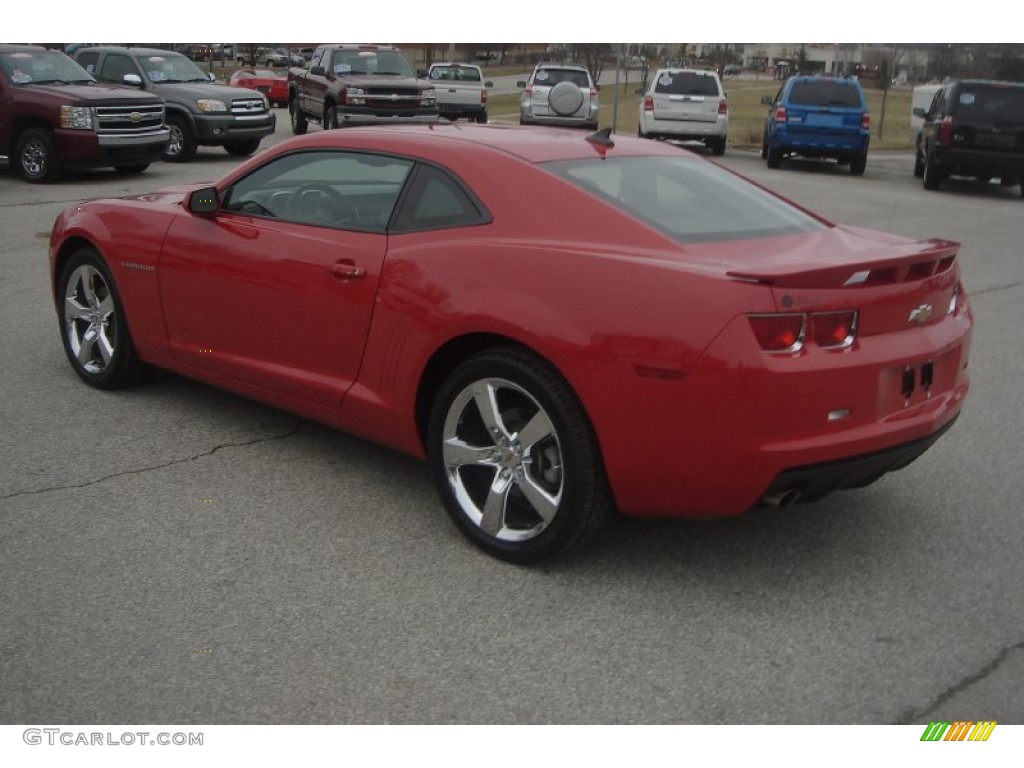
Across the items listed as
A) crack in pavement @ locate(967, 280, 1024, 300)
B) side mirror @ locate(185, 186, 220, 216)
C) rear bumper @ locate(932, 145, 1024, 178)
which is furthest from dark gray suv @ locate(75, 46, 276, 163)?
side mirror @ locate(185, 186, 220, 216)

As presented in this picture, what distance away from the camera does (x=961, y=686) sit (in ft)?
11.1

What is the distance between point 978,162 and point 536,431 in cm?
1687

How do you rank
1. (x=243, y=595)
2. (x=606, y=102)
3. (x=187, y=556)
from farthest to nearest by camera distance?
1. (x=606, y=102)
2. (x=187, y=556)
3. (x=243, y=595)

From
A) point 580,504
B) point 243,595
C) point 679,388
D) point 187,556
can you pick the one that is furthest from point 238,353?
point 679,388

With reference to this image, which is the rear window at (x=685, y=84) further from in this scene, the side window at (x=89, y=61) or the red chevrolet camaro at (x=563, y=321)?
the red chevrolet camaro at (x=563, y=321)

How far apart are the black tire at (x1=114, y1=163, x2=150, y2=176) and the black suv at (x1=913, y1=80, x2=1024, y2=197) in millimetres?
12310

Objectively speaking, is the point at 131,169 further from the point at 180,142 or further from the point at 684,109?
the point at 684,109

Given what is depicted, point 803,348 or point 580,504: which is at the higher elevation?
point 803,348

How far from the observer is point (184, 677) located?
11.2 ft

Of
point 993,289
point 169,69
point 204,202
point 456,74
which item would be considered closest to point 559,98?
point 456,74

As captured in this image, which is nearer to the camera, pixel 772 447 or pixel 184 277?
pixel 772 447

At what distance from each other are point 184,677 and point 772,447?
6.13ft

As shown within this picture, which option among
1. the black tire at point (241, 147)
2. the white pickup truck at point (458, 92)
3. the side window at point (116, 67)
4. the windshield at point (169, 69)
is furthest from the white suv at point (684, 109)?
the side window at point (116, 67)

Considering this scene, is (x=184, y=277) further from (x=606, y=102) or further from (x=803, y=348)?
(x=606, y=102)
